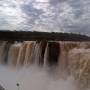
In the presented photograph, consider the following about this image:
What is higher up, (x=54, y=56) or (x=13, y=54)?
(x=54, y=56)

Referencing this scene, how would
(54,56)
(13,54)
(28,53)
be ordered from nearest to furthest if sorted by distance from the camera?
(54,56)
(28,53)
(13,54)

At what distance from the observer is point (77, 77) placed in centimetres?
1189

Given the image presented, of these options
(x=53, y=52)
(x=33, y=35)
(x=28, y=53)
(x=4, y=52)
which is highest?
(x=33, y=35)

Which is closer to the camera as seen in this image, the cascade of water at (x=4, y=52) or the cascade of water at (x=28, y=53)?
the cascade of water at (x=28, y=53)

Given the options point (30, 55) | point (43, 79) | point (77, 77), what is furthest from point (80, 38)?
point (77, 77)

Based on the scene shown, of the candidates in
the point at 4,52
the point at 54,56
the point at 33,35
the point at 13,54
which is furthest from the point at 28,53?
the point at 33,35

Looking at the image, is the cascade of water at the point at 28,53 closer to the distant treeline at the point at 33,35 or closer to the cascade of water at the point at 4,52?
the cascade of water at the point at 4,52

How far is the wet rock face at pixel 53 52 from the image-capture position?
1534 centimetres

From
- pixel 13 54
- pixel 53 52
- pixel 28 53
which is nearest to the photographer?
pixel 53 52

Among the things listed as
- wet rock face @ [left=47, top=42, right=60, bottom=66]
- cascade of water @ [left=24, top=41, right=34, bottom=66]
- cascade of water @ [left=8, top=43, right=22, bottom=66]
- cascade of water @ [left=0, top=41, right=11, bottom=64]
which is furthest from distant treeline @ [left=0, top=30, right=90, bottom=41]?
wet rock face @ [left=47, top=42, right=60, bottom=66]

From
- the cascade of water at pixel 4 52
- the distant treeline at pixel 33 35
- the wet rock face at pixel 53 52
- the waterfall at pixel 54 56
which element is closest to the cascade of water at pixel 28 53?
the waterfall at pixel 54 56

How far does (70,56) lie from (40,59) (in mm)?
2983

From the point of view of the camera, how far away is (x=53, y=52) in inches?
626

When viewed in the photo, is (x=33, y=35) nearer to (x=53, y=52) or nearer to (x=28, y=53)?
(x=28, y=53)
